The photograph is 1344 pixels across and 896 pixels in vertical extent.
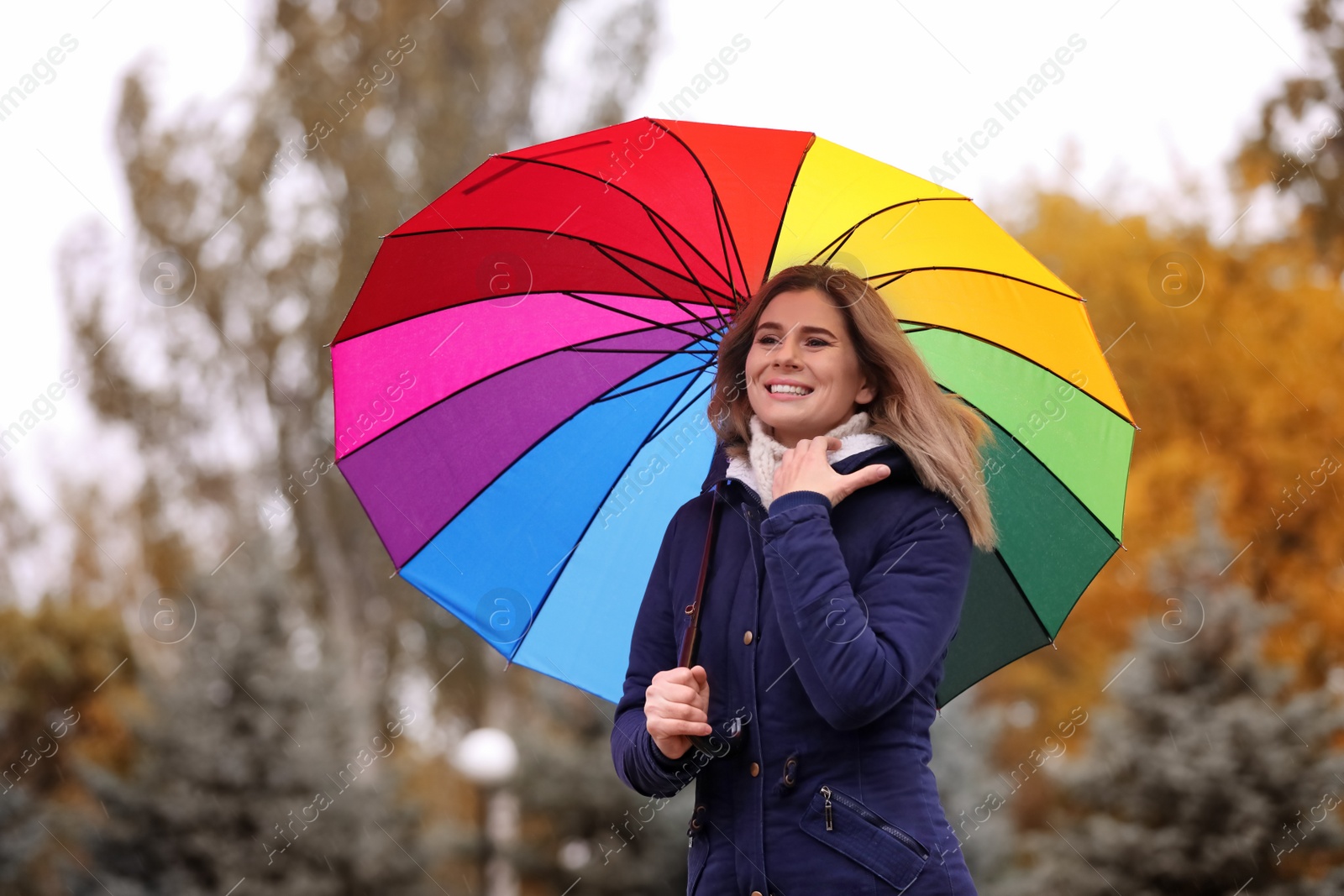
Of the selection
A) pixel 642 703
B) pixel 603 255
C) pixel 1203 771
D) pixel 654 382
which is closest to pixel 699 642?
A: pixel 642 703

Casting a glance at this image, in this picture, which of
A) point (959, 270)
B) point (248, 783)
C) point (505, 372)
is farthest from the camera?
point (248, 783)

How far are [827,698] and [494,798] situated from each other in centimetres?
1055

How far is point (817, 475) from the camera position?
203cm

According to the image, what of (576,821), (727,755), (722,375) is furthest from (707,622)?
(576,821)

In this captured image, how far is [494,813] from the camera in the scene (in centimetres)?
1211

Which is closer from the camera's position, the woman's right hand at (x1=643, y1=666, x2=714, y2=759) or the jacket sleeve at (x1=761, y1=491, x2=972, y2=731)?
the jacket sleeve at (x1=761, y1=491, x2=972, y2=731)

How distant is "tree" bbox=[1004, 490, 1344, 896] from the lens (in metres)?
8.82

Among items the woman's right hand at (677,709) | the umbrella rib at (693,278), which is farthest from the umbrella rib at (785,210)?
the woman's right hand at (677,709)

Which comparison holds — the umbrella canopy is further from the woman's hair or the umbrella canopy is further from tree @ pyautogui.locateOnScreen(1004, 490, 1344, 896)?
tree @ pyautogui.locateOnScreen(1004, 490, 1344, 896)

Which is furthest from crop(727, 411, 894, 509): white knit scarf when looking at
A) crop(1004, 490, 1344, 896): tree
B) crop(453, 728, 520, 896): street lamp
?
crop(453, 728, 520, 896): street lamp

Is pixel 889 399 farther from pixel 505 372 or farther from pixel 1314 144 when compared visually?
pixel 1314 144

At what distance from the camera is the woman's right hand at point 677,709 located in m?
1.95

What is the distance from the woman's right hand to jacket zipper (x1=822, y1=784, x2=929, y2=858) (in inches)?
8.4

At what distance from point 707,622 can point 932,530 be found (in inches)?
16.3
